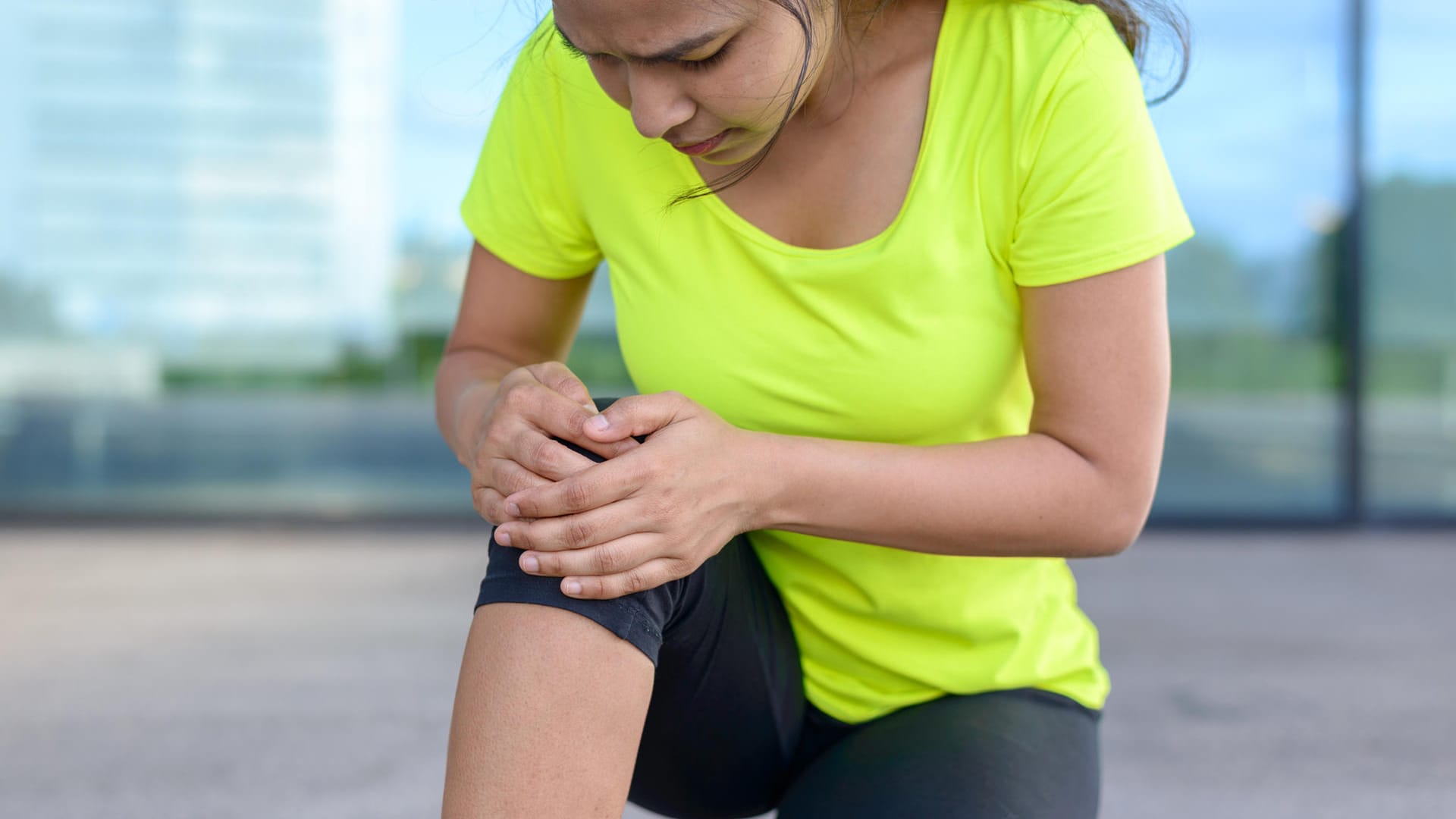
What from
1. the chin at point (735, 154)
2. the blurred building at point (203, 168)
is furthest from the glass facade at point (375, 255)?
the chin at point (735, 154)

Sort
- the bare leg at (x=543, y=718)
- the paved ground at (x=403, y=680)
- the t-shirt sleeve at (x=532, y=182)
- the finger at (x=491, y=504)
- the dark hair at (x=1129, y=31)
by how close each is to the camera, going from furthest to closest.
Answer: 1. the paved ground at (x=403, y=680)
2. the t-shirt sleeve at (x=532, y=182)
3. the dark hair at (x=1129, y=31)
4. the finger at (x=491, y=504)
5. the bare leg at (x=543, y=718)

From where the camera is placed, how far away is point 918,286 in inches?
Answer: 34.9

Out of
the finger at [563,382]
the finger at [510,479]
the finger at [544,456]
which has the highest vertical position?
the finger at [563,382]

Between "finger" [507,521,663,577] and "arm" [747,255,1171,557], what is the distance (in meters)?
0.10

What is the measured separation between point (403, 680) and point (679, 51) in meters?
1.87

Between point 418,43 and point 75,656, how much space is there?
8.19ft

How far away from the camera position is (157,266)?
14.0ft

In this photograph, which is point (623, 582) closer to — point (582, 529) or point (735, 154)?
point (582, 529)

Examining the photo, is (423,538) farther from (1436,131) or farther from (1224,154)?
(1436,131)

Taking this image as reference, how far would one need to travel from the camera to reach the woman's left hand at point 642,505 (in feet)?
2.38

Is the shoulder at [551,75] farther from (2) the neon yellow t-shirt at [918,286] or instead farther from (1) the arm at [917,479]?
(1) the arm at [917,479]

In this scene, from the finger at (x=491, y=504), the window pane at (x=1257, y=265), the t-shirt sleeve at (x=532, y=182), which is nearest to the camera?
the finger at (x=491, y=504)

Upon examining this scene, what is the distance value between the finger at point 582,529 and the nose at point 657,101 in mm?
254

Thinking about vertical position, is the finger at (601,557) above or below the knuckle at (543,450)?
below
